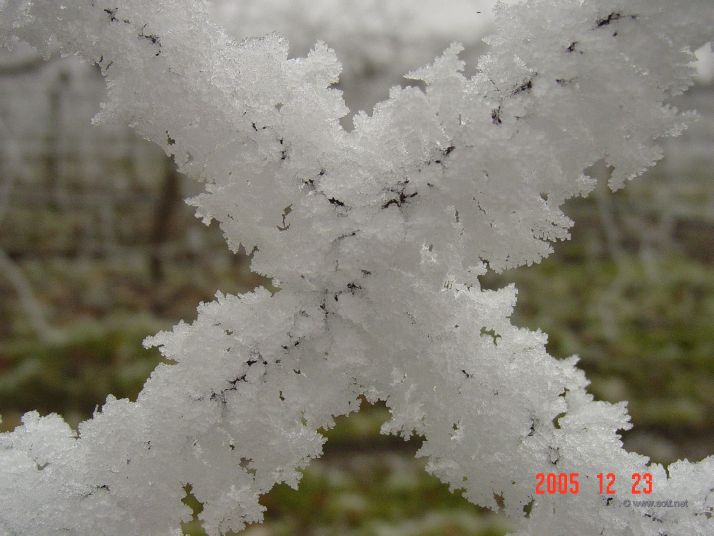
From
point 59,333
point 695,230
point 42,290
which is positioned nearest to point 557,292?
point 695,230

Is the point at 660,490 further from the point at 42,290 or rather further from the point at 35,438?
the point at 42,290

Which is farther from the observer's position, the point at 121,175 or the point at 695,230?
the point at 121,175
